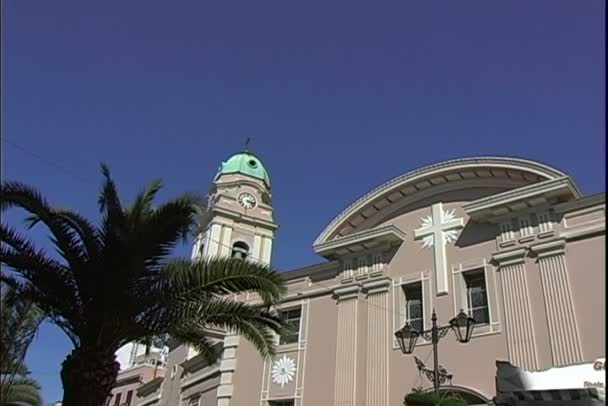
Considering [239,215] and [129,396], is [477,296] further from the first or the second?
[129,396]

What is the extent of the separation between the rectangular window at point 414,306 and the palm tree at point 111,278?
5.64 m

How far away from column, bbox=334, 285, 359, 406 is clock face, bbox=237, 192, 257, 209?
18.1 meters

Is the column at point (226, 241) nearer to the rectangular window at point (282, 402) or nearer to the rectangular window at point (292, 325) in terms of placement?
the rectangular window at point (292, 325)

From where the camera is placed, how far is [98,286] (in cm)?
1040

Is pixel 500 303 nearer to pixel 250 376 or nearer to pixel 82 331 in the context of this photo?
pixel 250 376

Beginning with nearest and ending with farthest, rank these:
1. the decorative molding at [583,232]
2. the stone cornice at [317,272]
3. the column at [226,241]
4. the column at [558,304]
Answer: the column at [558,304] → the decorative molding at [583,232] → the stone cornice at [317,272] → the column at [226,241]

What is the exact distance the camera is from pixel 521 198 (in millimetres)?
14383

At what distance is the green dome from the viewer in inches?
1396

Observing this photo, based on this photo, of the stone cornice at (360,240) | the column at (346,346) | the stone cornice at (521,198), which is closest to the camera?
the stone cornice at (521,198)

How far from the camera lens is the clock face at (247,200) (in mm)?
34784

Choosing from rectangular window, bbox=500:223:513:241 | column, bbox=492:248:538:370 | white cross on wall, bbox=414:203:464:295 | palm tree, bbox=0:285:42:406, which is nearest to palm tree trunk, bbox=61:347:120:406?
palm tree, bbox=0:285:42:406

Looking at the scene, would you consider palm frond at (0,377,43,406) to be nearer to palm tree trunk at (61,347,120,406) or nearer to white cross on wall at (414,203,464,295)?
palm tree trunk at (61,347,120,406)

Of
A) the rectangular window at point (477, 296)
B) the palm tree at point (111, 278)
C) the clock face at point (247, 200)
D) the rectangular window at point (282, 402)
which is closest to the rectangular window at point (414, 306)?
the rectangular window at point (477, 296)

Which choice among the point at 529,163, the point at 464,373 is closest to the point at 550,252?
the point at 529,163
